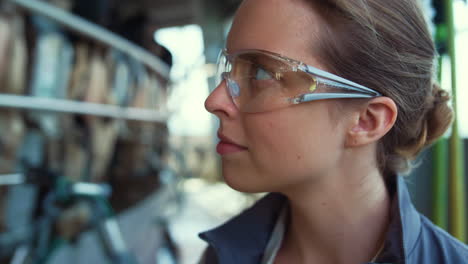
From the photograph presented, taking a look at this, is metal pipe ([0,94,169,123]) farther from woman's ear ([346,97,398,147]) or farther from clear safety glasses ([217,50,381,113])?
woman's ear ([346,97,398,147])

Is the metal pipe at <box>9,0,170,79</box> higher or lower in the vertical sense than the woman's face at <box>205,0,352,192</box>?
higher

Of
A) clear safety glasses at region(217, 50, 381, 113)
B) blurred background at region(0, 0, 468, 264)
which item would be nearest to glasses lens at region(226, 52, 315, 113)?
clear safety glasses at region(217, 50, 381, 113)

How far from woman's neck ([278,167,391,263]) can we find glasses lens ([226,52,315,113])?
0.20 metres

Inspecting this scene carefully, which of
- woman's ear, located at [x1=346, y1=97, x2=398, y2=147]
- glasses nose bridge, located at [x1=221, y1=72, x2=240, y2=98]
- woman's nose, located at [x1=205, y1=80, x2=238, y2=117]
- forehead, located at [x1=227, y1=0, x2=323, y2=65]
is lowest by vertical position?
woman's ear, located at [x1=346, y1=97, x2=398, y2=147]

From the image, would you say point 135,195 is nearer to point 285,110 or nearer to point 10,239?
point 10,239

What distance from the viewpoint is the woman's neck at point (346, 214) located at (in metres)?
0.75

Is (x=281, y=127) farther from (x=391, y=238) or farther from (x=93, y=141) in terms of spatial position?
(x=93, y=141)

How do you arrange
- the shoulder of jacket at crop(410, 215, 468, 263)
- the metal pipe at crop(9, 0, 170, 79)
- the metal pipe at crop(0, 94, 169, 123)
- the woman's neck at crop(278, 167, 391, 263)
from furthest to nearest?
1. the metal pipe at crop(9, 0, 170, 79)
2. the metal pipe at crop(0, 94, 169, 123)
3. the woman's neck at crop(278, 167, 391, 263)
4. the shoulder of jacket at crop(410, 215, 468, 263)

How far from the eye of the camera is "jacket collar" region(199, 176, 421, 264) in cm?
66

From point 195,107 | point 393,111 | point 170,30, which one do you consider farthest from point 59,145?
point 170,30

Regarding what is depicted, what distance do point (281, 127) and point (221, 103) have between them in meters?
0.14

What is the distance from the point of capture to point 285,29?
69 centimetres

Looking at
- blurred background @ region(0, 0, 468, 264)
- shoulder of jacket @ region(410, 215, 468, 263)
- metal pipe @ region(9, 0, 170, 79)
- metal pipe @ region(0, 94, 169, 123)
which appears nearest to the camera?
shoulder of jacket @ region(410, 215, 468, 263)

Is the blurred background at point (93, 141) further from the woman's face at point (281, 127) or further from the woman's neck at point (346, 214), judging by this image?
the woman's face at point (281, 127)
